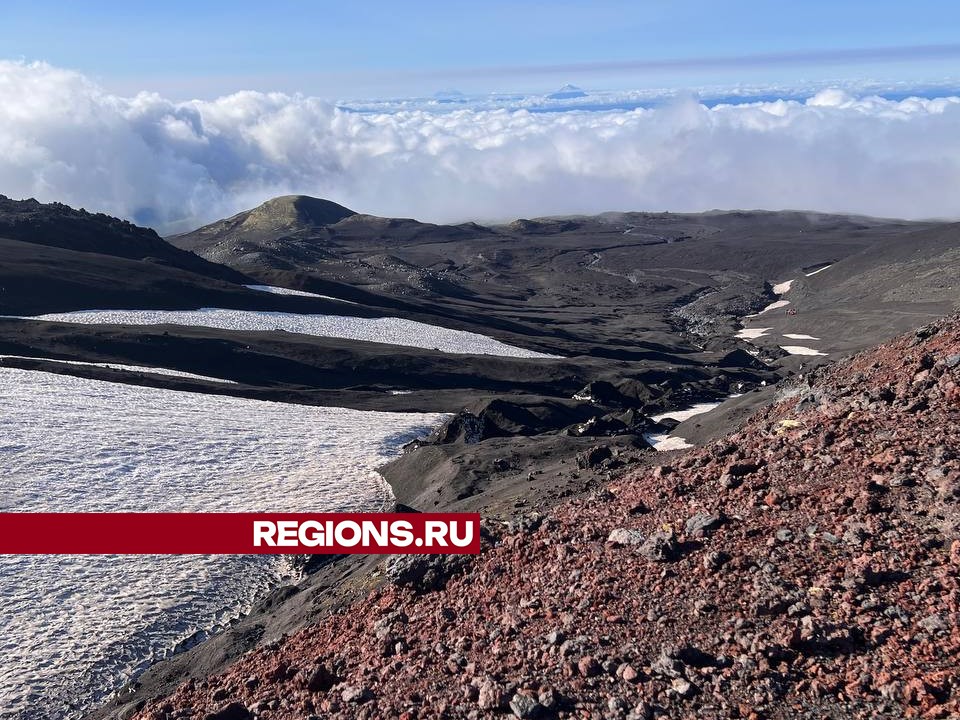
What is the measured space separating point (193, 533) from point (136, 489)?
3603 mm

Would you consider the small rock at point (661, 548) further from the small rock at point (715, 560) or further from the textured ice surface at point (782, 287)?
the textured ice surface at point (782, 287)

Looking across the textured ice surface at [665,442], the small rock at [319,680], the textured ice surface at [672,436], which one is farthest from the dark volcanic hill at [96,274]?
the small rock at [319,680]

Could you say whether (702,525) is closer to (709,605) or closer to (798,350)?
(709,605)

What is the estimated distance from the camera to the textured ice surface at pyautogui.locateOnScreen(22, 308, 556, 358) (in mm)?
59188

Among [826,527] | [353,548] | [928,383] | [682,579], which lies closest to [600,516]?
[682,579]

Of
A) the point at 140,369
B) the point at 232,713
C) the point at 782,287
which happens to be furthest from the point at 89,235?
the point at 782,287

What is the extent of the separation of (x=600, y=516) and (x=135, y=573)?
44.1ft

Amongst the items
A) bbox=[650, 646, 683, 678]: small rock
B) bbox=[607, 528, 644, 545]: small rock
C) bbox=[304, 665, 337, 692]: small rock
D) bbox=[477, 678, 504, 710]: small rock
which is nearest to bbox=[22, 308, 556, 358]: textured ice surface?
bbox=[607, 528, 644, 545]: small rock

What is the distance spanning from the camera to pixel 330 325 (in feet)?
213

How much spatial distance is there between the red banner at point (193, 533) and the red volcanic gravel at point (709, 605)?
6271 mm

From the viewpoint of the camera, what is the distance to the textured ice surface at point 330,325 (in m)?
59.2

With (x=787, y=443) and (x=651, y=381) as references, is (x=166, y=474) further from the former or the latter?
(x=651, y=381)

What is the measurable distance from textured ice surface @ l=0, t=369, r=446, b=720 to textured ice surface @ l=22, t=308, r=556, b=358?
20587mm

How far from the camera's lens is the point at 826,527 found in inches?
460
